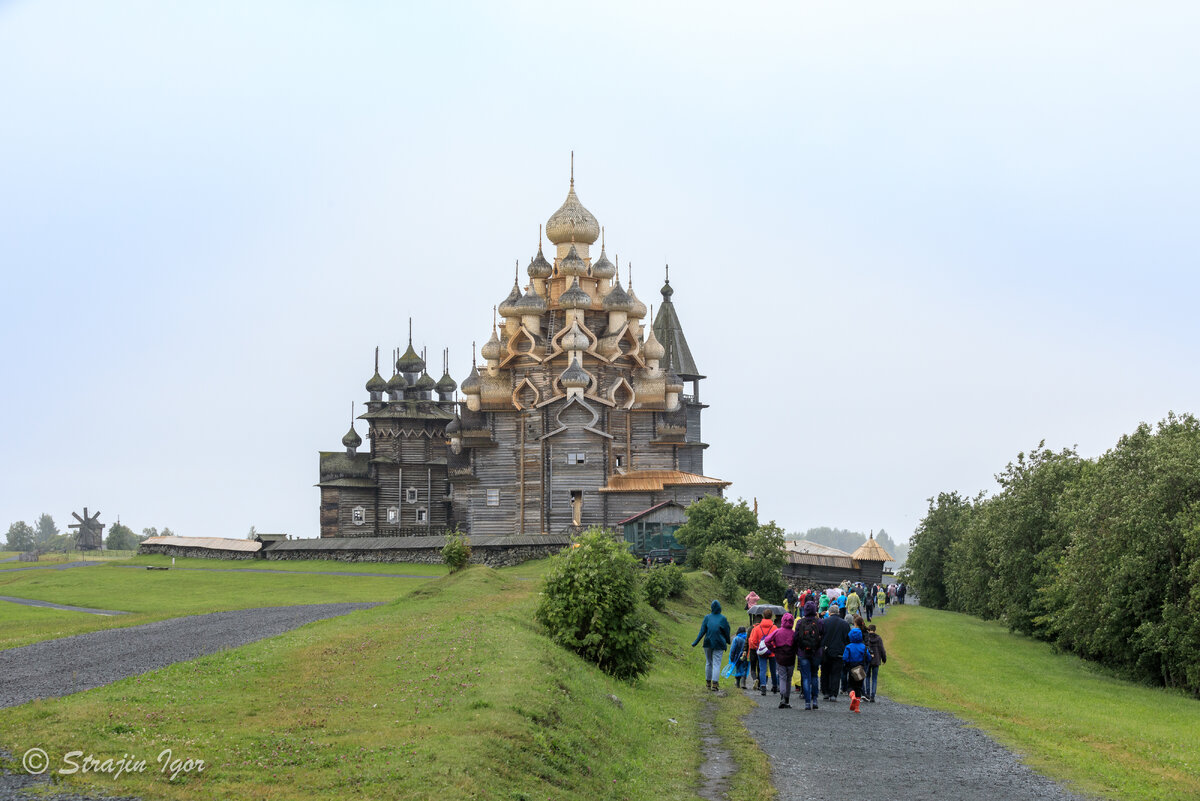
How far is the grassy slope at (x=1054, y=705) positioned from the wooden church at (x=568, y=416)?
67.2 ft

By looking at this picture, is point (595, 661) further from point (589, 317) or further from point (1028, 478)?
point (589, 317)

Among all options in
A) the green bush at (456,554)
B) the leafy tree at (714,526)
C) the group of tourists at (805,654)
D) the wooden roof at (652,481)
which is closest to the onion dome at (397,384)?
the wooden roof at (652,481)

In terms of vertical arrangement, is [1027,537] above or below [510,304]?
below

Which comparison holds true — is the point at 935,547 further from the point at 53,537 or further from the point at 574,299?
the point at 53,537

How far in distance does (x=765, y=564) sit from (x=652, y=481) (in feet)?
45.5

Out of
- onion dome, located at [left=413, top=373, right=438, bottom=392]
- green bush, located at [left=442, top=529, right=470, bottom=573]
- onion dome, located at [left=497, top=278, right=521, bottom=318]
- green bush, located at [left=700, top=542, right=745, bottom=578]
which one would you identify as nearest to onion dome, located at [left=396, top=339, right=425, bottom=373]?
onion dome, located at [left=413, top=373, right=438, bottom=392]

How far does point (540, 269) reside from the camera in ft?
→ 238

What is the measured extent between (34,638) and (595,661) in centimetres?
1247

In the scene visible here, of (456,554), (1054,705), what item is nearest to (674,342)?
(456,554)

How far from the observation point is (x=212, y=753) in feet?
41.5

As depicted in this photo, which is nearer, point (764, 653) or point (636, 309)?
point (764, 653)

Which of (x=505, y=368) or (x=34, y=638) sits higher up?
(x=505, y=368)

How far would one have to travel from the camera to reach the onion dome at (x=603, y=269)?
7238cm

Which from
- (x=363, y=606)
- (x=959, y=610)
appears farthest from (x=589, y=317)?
(x=363, y=606)
